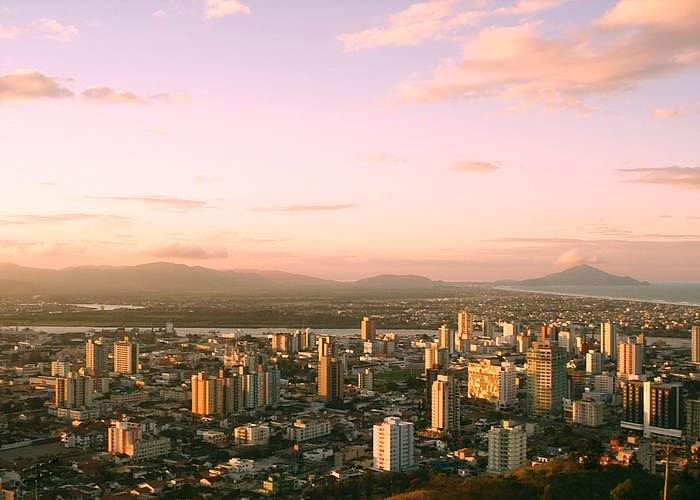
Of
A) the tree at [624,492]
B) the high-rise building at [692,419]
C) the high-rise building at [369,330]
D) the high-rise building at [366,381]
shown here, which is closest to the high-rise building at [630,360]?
the high-rise building at [366,381]

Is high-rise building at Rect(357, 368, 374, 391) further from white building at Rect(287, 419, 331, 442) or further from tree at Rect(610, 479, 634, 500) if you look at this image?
tree at Rect(610, 479, 634, 500)

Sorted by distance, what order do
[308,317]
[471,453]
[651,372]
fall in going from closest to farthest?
1. [471,453]
2. [651,372]
3. [308,317]

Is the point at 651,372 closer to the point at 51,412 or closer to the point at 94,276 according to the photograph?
the point at 51,412

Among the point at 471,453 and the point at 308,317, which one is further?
the point at 308,317

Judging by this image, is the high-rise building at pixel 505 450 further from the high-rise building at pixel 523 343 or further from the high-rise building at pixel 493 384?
the high-rise building at pixel 523 343

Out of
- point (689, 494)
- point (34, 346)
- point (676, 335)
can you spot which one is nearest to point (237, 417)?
point (689, 494)

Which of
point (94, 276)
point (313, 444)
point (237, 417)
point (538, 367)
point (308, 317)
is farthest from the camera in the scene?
point (94, 276)

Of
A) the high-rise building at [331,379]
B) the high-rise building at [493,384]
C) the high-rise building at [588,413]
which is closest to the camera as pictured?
the high-rise building at [588,413]
